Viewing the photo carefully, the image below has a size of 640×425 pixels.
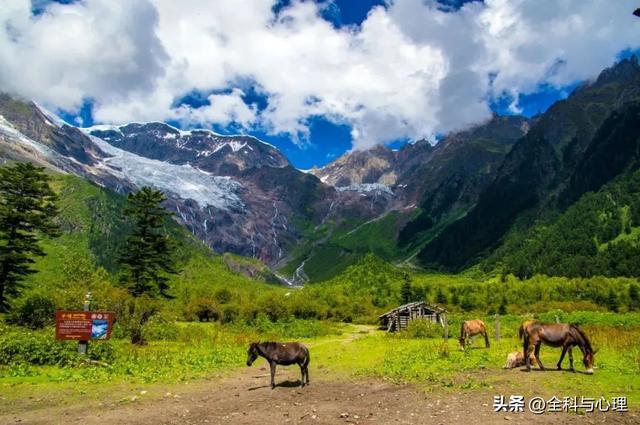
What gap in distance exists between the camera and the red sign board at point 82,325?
29.2 metres

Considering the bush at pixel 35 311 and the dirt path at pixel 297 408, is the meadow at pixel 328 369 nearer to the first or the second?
the dirt path at pixel 297 408

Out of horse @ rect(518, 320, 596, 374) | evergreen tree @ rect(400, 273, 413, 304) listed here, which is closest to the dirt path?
horse @ rect(518, 320, 596, 374)

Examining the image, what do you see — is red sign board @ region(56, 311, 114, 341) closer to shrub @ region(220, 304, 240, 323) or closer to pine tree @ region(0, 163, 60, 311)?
pine tree @ region(0, 163, 60, 311)

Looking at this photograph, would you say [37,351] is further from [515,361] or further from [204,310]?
[204,310]

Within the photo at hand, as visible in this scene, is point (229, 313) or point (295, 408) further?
point (229, 313)

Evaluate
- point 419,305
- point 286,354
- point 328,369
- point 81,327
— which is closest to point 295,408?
point 286,354

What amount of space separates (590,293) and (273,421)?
137691 mm

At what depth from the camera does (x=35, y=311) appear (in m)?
46.2

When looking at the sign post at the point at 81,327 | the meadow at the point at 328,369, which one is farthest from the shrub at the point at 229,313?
the sign post at the point at 81,327

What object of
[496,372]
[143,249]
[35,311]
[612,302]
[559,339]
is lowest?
[496,372]

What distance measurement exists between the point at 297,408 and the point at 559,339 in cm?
1285

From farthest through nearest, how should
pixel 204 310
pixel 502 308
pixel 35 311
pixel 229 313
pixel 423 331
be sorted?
1. pixel 502 308
2. pixel 204 310
3. pixel 229 313
4. pixel 423 331
5. pixel 35 311

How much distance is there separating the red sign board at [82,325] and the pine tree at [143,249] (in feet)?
95.0

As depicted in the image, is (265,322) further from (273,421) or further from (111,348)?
(273,421)
